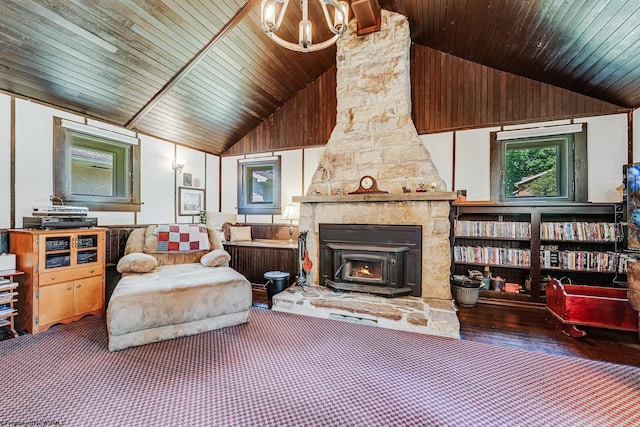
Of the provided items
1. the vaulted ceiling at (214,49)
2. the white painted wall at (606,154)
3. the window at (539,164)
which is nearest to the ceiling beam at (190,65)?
the vaulted ceiling at (214,49)

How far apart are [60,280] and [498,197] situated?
5145 mm

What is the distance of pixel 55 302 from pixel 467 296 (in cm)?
447

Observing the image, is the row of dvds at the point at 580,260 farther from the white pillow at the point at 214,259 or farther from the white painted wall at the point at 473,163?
the white pillow at the point at 214,259

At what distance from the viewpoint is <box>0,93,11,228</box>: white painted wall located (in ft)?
9.23

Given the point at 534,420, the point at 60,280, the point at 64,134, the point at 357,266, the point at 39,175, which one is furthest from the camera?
the point at 357,266

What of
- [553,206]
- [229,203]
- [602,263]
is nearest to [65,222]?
[229,203]

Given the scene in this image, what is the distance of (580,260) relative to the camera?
3.30 m

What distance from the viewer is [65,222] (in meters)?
2.90

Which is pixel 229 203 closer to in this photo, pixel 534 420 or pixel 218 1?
pixel 218 1

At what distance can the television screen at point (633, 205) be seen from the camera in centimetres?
266

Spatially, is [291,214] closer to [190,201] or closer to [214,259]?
[214,259]

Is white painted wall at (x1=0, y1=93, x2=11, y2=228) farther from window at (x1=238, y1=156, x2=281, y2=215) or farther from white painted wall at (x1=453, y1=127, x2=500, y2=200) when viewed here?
white painted wall at (x1=453, y1=127, x2=500, y2=200)

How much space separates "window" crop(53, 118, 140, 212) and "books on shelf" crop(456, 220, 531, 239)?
465 cm

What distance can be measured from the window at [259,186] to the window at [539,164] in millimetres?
3338
